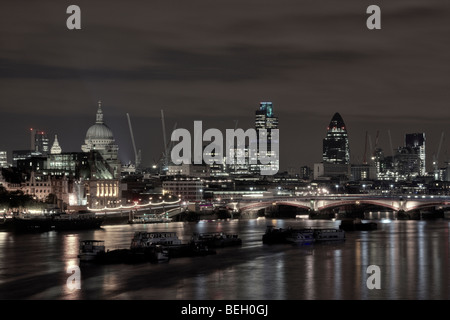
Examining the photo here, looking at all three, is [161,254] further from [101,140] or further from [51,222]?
[101,140]

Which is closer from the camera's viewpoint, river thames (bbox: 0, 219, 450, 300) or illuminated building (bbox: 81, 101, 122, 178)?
river thames (bbox: 0, 219, 450, 300)

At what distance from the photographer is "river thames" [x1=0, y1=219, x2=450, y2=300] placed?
41.9 m

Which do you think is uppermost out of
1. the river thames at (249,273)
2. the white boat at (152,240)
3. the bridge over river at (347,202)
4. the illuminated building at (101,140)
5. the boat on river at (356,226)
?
the illuminated building at (101,140)

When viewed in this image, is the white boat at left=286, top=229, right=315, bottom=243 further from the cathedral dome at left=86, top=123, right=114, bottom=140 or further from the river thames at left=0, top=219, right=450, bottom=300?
the cathedral dome at left=86, top=123, right=114, bottom=140

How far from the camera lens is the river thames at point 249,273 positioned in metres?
41.9

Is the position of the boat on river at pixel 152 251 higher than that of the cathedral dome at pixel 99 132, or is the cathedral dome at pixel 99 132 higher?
the cathedral dome at pixel 99 132

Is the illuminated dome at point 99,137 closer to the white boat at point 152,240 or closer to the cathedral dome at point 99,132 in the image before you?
the cathedral dome at point 99,132

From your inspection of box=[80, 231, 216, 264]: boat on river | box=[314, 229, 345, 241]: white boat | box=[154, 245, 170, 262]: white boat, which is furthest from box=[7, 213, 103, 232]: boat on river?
box=[154, 245, 170, 262]: white boat

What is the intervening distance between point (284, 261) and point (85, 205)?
206 feet

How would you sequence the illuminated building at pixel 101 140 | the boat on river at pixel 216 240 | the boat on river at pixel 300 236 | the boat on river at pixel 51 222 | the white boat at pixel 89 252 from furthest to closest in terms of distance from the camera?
the illuminated building at pixel 101 140, the boat on river at pixel 51 222, the boat on river at pixel 300 236, the boat on river at pixel 216 240, the white boat at pixel 89 252

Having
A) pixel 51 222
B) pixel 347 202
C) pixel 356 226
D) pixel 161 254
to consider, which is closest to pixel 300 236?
pixel 161 254

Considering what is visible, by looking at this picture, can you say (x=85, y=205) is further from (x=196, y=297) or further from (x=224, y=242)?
(x=196, y=297)

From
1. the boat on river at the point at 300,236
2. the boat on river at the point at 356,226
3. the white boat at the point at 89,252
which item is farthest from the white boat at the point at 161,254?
the boat on river at the point at 356,226

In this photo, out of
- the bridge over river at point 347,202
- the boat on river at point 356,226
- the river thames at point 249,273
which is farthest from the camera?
the bridge over river at point 347,202
